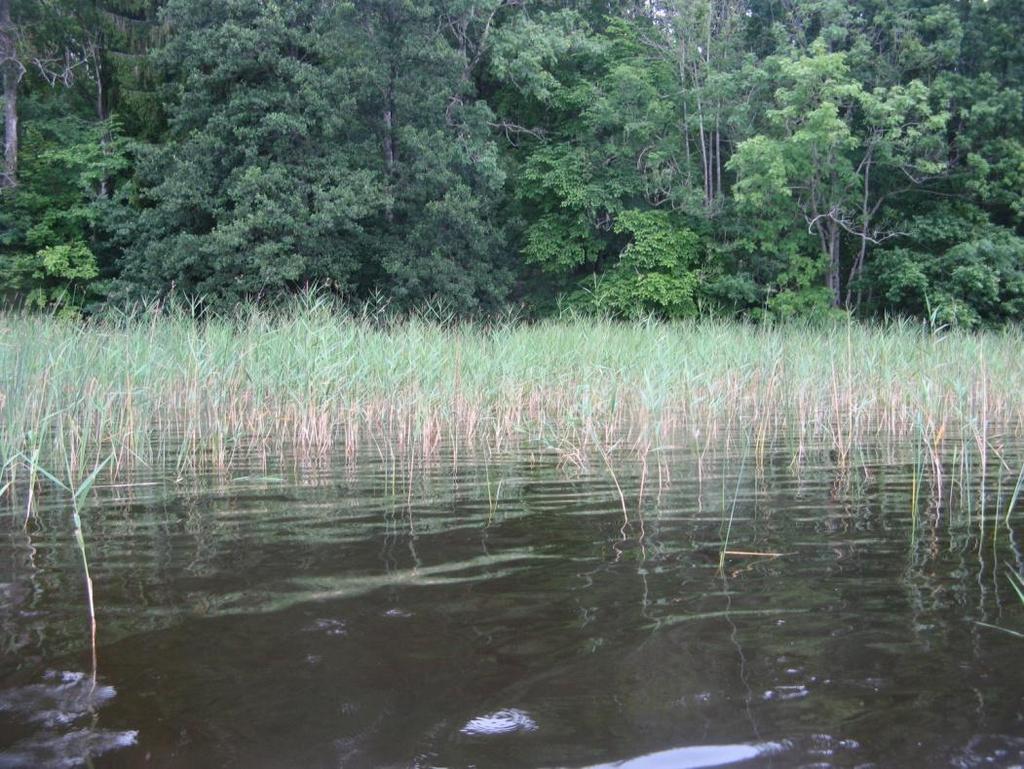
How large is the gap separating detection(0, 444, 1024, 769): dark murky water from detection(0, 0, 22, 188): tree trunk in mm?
19771

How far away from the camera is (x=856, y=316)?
856 inches

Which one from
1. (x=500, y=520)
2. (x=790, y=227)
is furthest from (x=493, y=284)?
(x=500, y=520)

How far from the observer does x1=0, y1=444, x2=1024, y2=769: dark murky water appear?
1667 millimetres

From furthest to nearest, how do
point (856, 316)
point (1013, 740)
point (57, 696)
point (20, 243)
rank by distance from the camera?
point (856, 316), point (20, 243), point (57, 696), point (1013, 740)

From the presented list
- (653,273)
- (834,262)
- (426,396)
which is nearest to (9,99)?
(653,273)

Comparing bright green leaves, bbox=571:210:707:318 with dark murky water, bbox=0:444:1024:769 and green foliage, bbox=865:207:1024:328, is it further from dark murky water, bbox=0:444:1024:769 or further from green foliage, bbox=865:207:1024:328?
dark murky water, bbox=0:444:1024:769

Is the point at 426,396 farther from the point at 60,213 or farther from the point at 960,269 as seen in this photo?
the point at 60,213

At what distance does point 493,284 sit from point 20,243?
11.2 m

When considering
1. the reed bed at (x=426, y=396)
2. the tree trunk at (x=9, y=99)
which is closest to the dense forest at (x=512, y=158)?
the tree trunk at (x=9, y=99)

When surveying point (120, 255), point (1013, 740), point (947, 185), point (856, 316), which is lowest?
point (1013, 740)

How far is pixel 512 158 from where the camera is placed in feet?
76.0

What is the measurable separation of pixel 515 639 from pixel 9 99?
74.1 feet

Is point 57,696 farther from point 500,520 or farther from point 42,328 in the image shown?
point 42,328

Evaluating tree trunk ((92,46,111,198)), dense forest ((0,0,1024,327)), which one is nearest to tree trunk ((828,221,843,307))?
dense forest ((0,0,1024,327))
